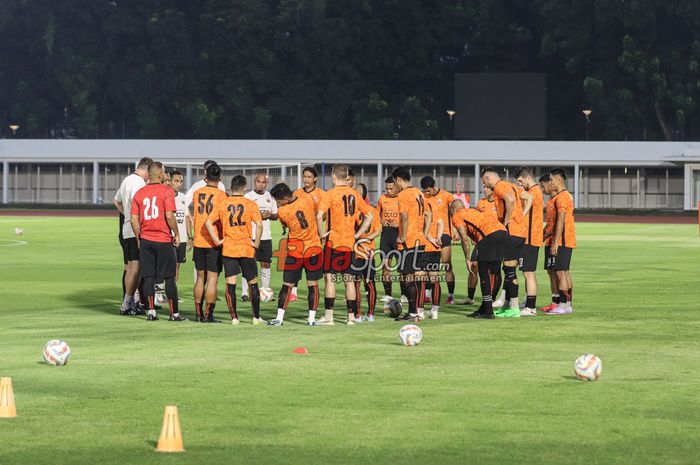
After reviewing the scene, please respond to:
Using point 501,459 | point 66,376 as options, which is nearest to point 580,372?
point 501,459

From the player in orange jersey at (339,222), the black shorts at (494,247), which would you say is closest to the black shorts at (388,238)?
the black shorts at (494,247)

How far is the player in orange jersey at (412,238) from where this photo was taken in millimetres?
17734

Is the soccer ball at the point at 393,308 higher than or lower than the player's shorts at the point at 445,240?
lower

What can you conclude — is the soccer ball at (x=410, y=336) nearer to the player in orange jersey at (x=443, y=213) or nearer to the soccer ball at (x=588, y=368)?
the soccer ball at (x=588, y=368)

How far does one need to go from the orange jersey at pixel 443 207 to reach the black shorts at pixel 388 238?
73 cm

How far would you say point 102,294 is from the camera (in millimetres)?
22594

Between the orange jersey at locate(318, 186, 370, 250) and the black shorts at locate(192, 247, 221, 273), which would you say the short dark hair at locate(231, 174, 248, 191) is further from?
the orange jersey at locate(318, 186, 370, 250)

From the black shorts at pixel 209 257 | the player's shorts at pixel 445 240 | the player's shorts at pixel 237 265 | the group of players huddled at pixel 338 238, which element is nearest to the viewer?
the group of players huddled at pixel 338 238

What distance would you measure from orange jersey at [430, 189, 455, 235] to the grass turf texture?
4.26 feet

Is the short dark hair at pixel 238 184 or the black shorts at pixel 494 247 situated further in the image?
the black shorts at pixel 494 247

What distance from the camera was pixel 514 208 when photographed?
1883 cm

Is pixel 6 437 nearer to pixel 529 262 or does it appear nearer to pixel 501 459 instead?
pixel 501 459

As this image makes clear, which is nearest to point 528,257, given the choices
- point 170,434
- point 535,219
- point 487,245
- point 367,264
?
point 535,219

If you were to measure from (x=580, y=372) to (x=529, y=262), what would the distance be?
668cm
